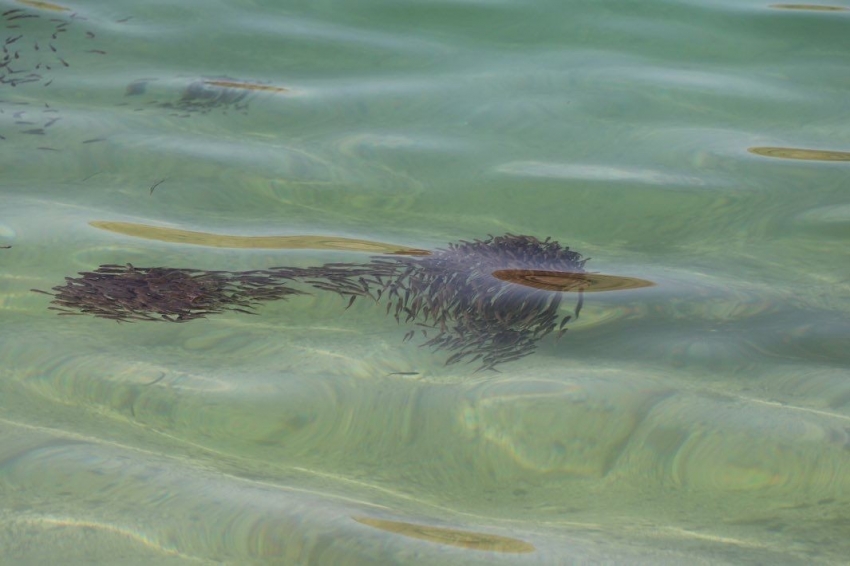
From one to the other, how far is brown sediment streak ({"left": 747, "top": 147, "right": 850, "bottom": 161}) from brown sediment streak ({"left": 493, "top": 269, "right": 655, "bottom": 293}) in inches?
37.9

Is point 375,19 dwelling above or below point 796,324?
above

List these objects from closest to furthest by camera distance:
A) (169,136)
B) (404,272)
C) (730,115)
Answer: (404,272)
(169,136)
(730,115)

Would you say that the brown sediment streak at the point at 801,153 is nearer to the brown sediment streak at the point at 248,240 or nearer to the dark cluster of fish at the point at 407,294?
the dark cluster of fish at the point at 407,294

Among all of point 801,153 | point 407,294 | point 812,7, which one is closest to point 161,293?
point 407,294

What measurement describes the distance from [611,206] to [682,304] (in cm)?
59

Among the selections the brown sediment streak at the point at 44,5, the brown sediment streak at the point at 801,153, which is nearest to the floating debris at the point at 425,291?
the brown sediment streak at the point at 801,153

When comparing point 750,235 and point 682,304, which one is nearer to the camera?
point 682,304

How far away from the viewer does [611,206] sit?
2.47m

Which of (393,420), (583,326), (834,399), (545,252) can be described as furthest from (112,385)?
(834,399)

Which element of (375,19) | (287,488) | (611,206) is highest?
(375,19)

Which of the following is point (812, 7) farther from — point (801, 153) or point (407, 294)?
point (407, 294)

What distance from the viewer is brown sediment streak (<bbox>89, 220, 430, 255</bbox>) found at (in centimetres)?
218

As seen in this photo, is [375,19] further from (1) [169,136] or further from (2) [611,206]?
(2) [611,206]

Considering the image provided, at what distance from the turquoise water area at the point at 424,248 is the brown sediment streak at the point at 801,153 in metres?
0.01
